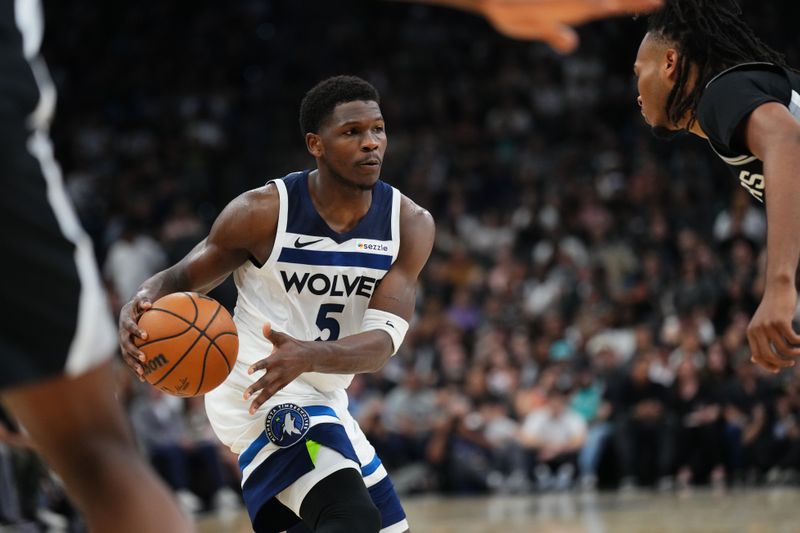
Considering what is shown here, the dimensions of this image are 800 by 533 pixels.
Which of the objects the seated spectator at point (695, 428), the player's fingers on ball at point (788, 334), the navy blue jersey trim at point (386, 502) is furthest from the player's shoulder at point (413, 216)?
the seated spectator at point (695, 428)

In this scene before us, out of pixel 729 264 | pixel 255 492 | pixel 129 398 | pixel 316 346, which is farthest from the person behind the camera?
pixel 729 264

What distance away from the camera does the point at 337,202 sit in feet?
14.6

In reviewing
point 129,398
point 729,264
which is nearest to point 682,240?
point 729,264

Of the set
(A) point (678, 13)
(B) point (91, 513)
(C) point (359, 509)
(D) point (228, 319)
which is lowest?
(C) point (359, 509)

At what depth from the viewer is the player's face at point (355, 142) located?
4.34 meters

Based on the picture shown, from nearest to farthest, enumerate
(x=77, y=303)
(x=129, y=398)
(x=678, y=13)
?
(x=77, y=303)
(x=678, y=13)
(x=129, y=398)

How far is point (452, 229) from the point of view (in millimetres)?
16141

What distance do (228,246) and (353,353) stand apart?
0.63m

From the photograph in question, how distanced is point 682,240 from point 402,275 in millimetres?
9924

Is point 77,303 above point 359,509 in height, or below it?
above

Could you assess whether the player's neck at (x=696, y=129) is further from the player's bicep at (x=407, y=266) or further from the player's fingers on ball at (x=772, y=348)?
the player's bicep at (x=407, y=266)

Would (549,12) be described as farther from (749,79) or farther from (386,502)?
(386,502)

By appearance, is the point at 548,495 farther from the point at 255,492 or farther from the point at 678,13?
the point at 678,13

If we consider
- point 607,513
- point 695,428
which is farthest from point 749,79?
point 695,428
